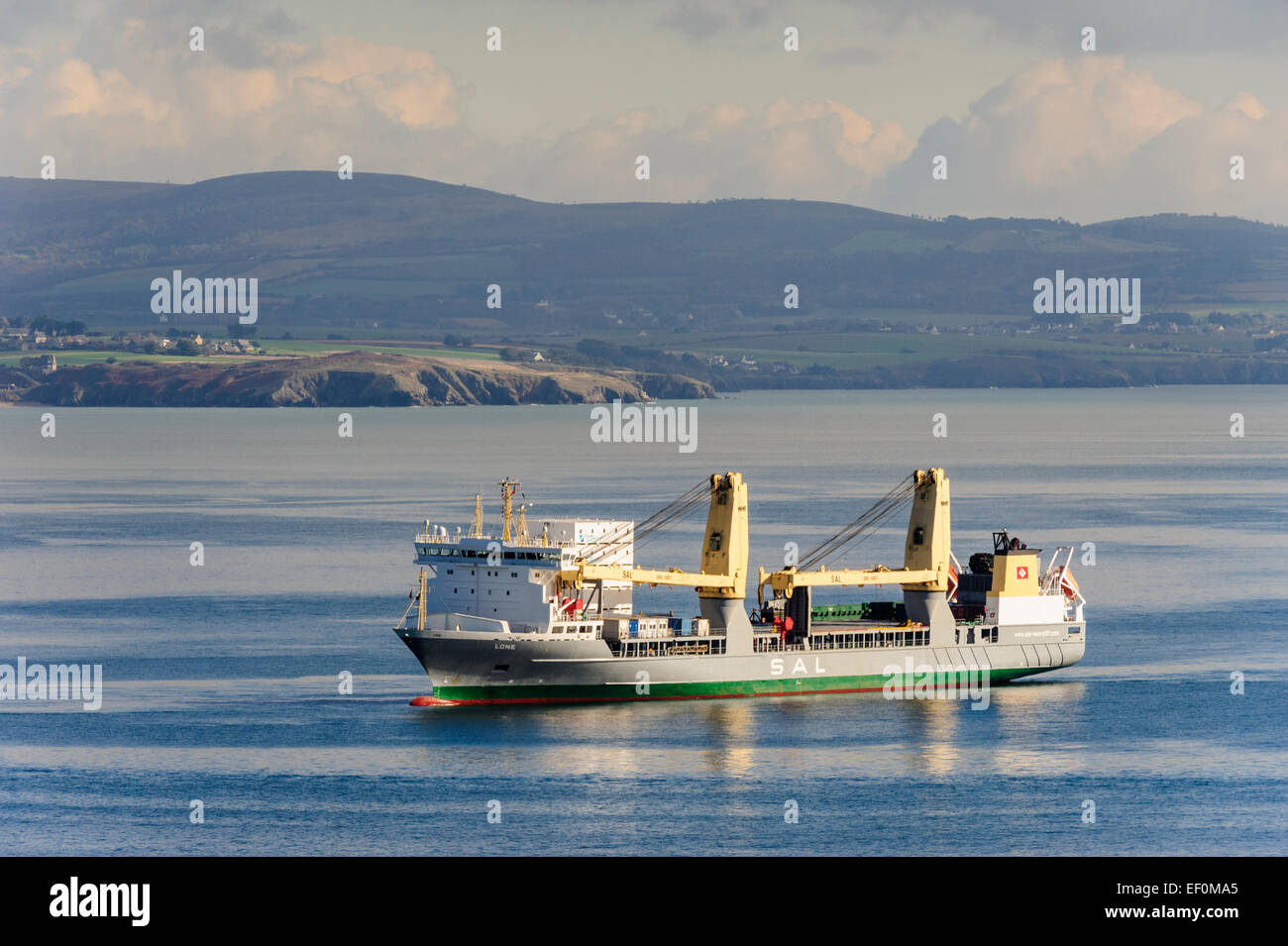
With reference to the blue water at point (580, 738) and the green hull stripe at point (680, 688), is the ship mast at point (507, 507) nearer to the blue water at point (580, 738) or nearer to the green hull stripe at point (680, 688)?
the green hull stripe at point (680, 688)

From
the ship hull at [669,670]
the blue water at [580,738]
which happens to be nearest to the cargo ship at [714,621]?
the ship hull at [669,670]

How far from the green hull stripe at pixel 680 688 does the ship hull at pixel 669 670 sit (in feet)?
0.10

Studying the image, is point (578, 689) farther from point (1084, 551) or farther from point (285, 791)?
point (1084, 551)

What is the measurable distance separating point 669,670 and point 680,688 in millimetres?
809

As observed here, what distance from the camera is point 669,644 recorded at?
6612 centimetres

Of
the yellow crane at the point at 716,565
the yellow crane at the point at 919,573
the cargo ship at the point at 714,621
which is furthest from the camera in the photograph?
the yellow crane at the point at 919,573

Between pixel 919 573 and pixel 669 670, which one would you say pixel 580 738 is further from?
pixel 919 573

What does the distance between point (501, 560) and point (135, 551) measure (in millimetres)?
49856

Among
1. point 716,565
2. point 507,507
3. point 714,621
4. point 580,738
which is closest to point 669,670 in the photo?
point 714,621

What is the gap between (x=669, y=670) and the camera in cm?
6581

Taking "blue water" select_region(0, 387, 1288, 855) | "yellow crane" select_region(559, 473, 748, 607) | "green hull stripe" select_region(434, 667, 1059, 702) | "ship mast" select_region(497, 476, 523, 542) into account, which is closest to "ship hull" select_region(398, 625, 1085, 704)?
"green hull stripe" select_region(434, 667, 1059, 702)

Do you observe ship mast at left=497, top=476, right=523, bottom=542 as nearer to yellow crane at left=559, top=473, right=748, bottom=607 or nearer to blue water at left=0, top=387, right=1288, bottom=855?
yellow crane at left=559, top=473, right=748, bottom=607

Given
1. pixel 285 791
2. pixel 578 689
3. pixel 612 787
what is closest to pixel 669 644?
pixel 578 689

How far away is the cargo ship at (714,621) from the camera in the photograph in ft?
211
